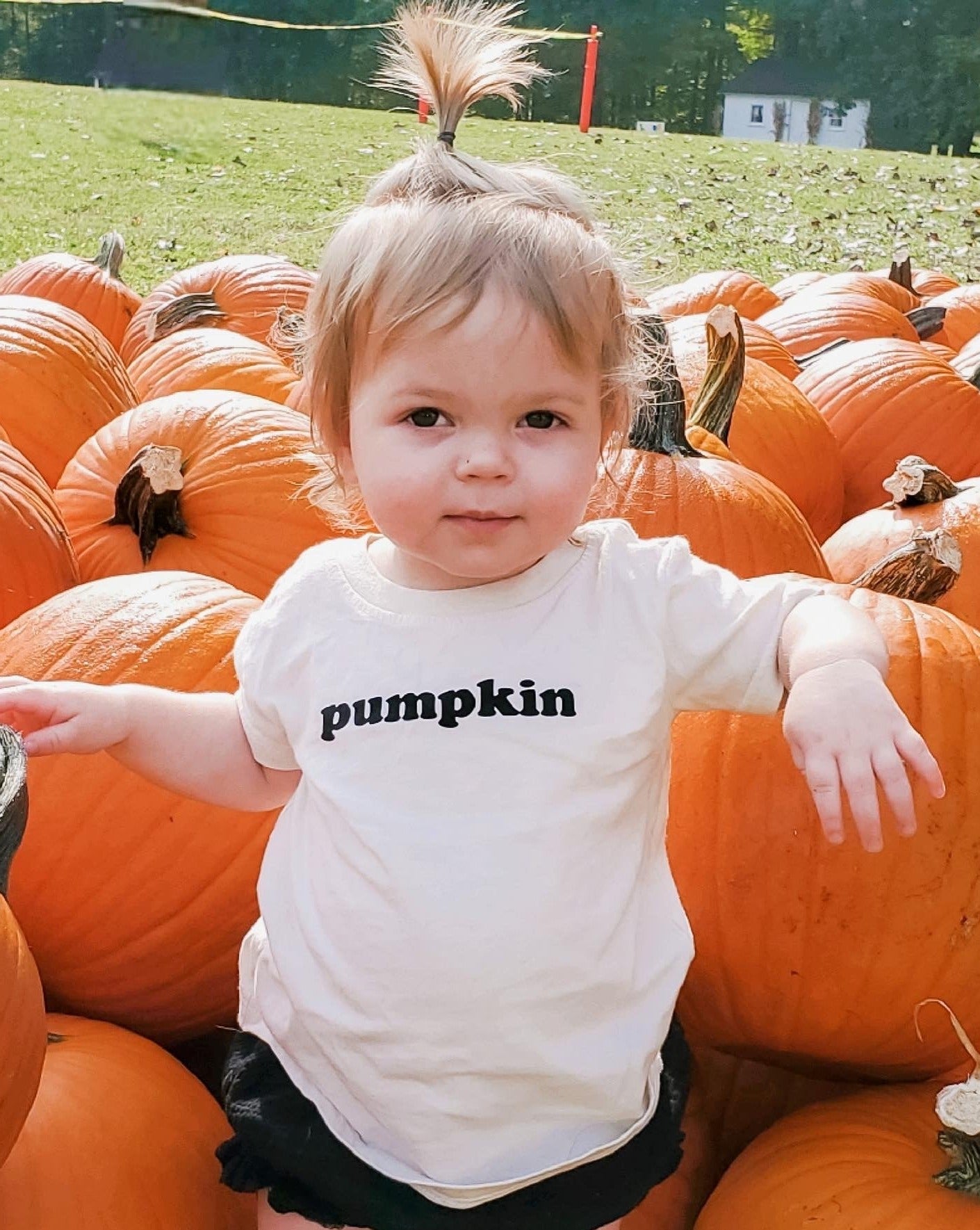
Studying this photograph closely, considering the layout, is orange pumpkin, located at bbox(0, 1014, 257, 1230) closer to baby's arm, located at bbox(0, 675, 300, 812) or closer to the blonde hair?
baby's arm, located at bbox(0, 675, 300, 812)

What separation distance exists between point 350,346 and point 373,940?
0.55 meters

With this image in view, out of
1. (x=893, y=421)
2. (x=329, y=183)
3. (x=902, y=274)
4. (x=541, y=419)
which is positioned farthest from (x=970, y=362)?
(x=329, y=183)

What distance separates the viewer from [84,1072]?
1435mm

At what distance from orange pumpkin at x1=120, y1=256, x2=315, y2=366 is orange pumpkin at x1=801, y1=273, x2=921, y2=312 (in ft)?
4.93

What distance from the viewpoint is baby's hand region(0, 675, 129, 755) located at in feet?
4.36

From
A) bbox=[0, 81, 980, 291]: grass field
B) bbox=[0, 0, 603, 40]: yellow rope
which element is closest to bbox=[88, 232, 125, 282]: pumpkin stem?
bbox=[0, 81, 980, 291]: grass field

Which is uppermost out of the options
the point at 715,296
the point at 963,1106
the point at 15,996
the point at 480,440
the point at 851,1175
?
the point at 480,440

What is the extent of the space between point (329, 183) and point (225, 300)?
7215mm

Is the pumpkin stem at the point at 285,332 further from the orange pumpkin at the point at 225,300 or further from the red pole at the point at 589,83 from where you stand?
the red pole at the point at 589,83

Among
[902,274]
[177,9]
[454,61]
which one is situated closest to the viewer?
[454,61]

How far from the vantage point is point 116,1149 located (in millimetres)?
1362

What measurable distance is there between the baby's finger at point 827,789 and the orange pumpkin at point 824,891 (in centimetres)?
47

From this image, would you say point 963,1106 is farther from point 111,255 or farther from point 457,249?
point 111,255

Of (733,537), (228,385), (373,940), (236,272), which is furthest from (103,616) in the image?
(236,272)
